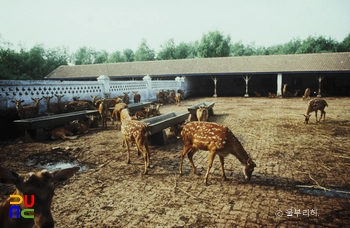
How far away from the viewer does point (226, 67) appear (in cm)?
3212

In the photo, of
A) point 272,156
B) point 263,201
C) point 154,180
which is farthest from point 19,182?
point 272,156

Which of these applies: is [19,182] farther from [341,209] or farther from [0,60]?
[0,60]

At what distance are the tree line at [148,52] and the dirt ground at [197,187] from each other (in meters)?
39.2

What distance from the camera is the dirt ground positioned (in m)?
4.17

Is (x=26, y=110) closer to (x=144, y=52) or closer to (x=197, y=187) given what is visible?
(x=197, y=187)

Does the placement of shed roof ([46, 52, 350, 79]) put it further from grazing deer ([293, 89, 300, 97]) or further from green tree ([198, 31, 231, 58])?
green tree ([198, 31, 231, 58])

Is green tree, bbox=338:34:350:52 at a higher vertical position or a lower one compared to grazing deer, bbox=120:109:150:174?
higher

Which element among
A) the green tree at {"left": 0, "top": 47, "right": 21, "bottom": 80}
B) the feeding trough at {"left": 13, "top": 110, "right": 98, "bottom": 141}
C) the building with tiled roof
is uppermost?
the green tree at {"left": 0, "top": 47, "right": 21, "bottom": 80}

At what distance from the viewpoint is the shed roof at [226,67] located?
28672 mm

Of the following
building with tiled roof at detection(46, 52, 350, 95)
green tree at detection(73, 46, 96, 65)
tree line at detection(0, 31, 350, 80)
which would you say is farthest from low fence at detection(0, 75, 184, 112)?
green tree at detection(73, 46, 96, 65)

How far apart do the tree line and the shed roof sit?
12.0 meters

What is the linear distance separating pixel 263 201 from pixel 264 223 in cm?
79

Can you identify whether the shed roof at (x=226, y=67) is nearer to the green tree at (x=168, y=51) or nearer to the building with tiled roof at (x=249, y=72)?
the building with tiled roof at (x=249, y=72)

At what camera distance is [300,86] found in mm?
31750
